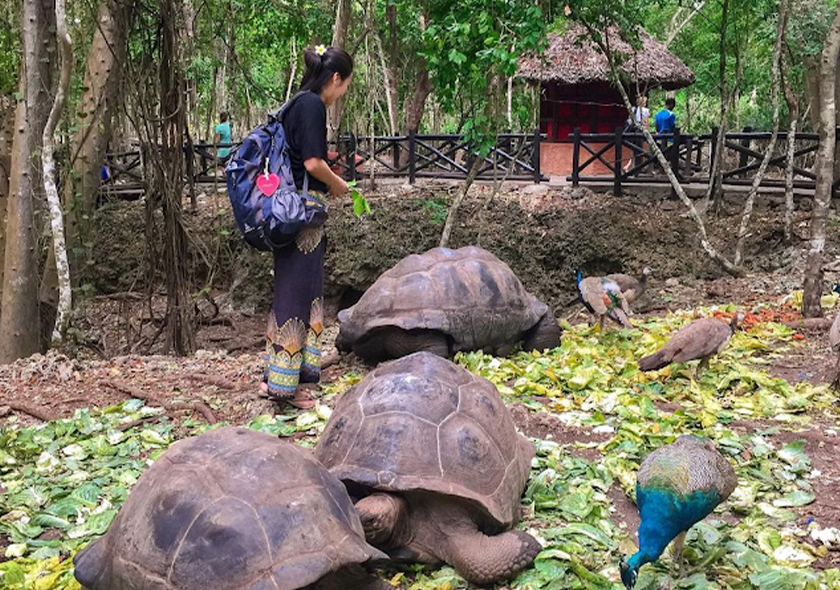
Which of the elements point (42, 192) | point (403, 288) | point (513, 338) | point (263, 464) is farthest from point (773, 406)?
point (42, 192)

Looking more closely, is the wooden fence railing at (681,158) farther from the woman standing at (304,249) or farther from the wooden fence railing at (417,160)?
the woman standing at (304,249)

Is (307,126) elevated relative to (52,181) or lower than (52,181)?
elevated

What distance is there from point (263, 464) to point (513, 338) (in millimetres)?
4076

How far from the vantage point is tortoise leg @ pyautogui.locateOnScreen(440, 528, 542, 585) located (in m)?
3.06

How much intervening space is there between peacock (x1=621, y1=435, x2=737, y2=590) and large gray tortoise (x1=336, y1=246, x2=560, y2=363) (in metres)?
3.19

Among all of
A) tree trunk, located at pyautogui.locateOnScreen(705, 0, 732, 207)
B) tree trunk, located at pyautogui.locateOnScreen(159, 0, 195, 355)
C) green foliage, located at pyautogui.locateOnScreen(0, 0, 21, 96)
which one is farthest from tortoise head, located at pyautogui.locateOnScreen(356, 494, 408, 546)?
tree trunk, located at pyautogui.locateOnScreen(705, 0, 732, 207)

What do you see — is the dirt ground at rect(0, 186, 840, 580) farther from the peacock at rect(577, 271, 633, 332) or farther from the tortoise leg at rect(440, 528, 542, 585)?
the peacock at rect(577, 271, 633, 332)

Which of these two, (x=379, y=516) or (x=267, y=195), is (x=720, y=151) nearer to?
(x=267, y=195)

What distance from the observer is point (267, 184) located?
4699 mm

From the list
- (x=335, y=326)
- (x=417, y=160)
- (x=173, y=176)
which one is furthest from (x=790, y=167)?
(x=173, y=176)

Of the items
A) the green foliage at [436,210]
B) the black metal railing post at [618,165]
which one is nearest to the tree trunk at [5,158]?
the green foliage at [436,210]

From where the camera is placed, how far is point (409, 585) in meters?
3.11

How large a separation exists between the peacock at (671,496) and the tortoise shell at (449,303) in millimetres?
3194

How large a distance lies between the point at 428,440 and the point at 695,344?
273 cm
